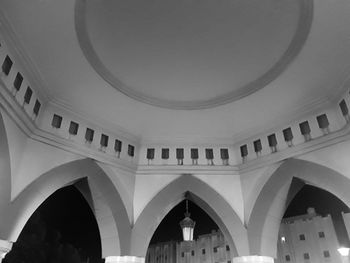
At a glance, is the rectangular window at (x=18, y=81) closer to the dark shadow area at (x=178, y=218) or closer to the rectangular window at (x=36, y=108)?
the rectangular window at (x=36, y=108)

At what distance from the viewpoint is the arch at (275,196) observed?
296 inches

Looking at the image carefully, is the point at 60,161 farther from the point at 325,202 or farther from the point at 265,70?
the point at 325,202

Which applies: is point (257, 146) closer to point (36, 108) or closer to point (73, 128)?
point (73, 128)

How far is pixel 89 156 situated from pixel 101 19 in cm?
371

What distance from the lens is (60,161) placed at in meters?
7.12

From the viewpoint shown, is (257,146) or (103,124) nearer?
(103,124)

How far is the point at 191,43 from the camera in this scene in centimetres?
624

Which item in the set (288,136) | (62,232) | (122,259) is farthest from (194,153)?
(62,232)

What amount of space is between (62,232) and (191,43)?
11844mm

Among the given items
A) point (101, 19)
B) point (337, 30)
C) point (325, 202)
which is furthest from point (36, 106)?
point (325, 202)

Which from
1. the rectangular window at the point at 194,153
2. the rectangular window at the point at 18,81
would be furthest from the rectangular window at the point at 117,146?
the rectangular window at the point at 18,81

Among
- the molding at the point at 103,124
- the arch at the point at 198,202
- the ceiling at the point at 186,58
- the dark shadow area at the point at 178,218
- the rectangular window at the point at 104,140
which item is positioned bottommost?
the arch at the point at 198,202

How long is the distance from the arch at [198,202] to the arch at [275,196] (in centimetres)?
40

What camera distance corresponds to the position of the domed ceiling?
17.9 feet
